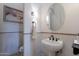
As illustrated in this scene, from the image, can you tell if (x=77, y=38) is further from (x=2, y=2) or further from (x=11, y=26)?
(x=2, y=2)

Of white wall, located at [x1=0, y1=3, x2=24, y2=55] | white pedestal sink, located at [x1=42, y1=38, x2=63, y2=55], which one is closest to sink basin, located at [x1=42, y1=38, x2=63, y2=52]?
white pedestal sink, located at [x1=42, y1=38, x2=63, y2=55]

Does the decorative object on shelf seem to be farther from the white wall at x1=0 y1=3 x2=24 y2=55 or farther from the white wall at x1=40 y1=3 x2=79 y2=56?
the white wall at x1=40 y1=3 x2=79 y2=56

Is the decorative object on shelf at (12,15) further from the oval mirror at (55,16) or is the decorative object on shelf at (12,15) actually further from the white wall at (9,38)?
the oval mirror at (55,16)

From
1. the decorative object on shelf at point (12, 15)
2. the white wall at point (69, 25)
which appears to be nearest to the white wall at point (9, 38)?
the decorative object on shelf at point (12, 15)

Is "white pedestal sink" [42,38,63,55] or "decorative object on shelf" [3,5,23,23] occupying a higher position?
"decorative object on shelf" [3,5,23,23]

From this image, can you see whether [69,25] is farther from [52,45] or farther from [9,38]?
[9,38]

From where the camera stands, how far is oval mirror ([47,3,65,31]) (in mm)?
1616

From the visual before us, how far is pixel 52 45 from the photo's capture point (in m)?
1.61

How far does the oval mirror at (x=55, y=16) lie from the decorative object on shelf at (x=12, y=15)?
0.34 meters

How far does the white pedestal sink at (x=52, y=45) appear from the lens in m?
1.60

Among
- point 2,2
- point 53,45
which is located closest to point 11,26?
point 2,2

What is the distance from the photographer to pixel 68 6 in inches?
63.8

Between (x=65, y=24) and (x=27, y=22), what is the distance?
442 mm

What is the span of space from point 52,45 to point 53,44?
17 mm
